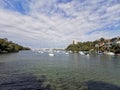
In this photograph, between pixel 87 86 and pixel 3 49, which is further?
pixel 3 49

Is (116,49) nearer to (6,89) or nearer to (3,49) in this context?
(3,49)

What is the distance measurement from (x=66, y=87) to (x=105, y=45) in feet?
569

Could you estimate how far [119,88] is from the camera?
1086 inches

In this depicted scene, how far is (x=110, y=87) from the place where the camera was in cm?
2830

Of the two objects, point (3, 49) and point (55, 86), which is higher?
point (3, 49)

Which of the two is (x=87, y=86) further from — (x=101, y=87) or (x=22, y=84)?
(x=22, y=84)

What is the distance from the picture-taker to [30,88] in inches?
1061

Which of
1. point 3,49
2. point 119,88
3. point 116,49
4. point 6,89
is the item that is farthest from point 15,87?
point 3,49

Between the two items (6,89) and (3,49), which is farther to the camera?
(3,49)

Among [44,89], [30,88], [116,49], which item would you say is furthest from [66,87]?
[116,49]

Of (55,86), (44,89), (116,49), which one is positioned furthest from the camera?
(116,49)

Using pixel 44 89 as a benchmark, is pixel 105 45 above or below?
above

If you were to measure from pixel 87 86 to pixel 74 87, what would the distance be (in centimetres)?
244

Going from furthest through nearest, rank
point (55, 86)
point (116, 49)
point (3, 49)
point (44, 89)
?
1. point (3, 49)
2. point (116, 49)
3. point (55, 86)
4. point (44, 89)
